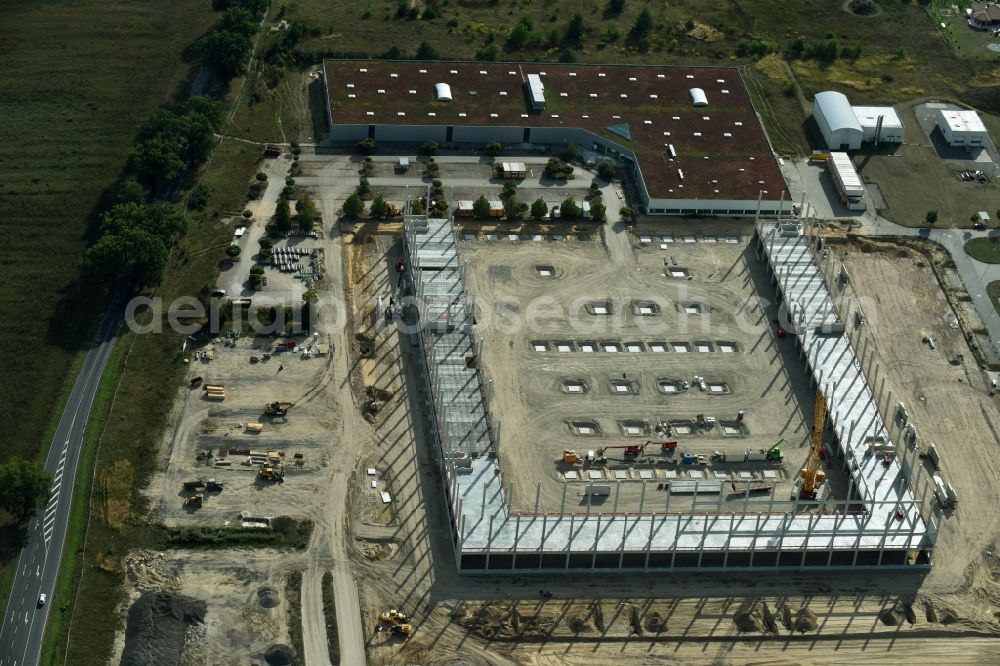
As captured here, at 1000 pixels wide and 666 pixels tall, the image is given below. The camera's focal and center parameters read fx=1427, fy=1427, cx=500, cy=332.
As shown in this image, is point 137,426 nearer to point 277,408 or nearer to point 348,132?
point 277,408

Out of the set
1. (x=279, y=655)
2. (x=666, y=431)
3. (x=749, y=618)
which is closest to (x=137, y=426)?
(x=279, y=655)

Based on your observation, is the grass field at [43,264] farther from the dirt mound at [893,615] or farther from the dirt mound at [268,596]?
the dirt mound at [893,615]

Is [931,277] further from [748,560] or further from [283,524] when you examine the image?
[283,524]

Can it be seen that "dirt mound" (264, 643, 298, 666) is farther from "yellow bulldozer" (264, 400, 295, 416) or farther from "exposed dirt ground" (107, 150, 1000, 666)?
"yellow bulldozer" (264, 400, 295, 416)

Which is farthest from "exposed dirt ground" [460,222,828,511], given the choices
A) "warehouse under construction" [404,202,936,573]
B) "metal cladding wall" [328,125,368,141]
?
"metal cladding wall" [328,125,368,141]

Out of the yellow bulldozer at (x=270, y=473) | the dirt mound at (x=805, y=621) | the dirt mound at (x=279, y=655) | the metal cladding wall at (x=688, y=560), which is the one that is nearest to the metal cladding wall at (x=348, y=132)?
the yellow bulldozer at (x=270, y=473)

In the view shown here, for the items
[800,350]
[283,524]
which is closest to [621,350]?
[800,350]

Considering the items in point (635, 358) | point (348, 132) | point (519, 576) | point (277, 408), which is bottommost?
point (348, 132)
